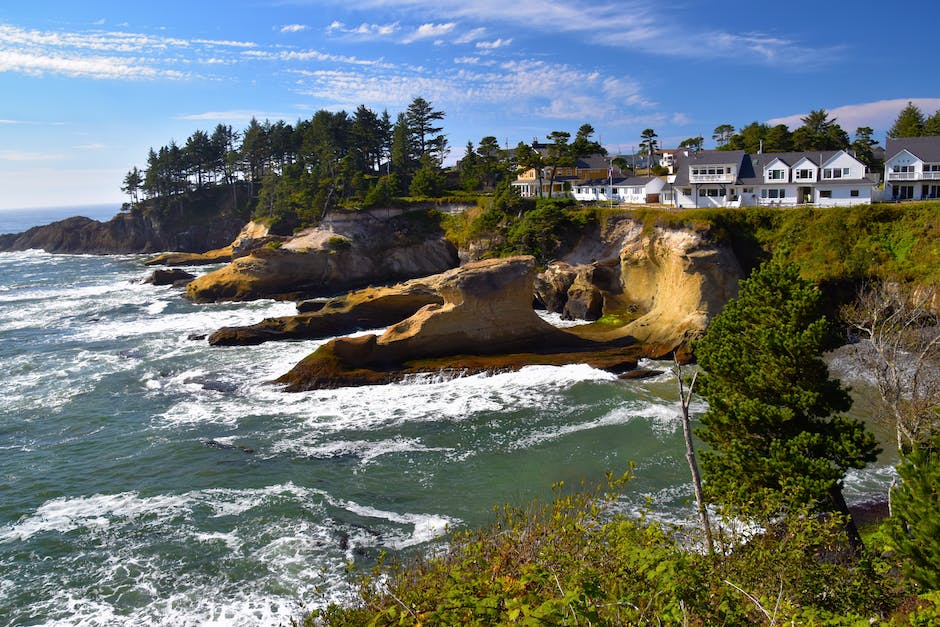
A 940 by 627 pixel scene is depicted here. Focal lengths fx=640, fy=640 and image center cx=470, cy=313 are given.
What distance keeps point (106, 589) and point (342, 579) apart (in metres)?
5.95

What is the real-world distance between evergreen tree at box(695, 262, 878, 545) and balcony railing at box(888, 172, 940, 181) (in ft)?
135

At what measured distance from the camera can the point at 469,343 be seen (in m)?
34.2

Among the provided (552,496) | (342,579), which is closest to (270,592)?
(342,579)

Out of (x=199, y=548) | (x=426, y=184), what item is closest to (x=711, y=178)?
(x=426, y=184)

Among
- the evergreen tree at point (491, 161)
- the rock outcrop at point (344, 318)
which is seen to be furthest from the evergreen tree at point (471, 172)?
the rock outcrop at point (344, 318)

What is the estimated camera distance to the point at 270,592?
15820 millimetres

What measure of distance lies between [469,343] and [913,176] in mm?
39323

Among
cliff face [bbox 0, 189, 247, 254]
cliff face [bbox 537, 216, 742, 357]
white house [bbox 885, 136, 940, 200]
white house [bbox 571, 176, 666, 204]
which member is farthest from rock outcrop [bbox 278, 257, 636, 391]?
cliff face [bbox 0, 189, 247, 254]

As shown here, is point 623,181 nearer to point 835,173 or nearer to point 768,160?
point 768,160

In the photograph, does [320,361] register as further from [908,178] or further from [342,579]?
[908,178]

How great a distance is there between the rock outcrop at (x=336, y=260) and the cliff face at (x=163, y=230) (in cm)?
3856

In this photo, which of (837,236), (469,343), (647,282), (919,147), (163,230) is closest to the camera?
(469,343)

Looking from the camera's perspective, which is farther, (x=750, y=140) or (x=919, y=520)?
(x=750, y=140)

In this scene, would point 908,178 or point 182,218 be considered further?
point 182,218
